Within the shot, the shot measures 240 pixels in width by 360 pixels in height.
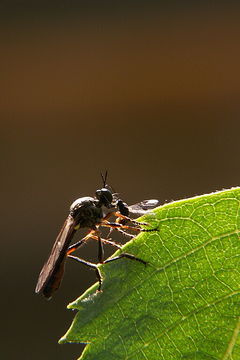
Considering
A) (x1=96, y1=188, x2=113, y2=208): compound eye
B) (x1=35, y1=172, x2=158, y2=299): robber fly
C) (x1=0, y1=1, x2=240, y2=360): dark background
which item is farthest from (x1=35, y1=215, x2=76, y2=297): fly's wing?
(x1=0, y1=1, x2=240, y2=360): dark background

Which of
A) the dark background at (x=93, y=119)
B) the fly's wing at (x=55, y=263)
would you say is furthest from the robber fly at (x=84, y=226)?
the dark background at (x=93, y=119)

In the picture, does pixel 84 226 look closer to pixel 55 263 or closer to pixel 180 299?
pixel 55 263

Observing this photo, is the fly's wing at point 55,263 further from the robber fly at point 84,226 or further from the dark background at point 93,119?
the dark background at point 93,119

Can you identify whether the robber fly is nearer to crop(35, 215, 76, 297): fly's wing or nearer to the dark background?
crop(35, 215, 76, 297): fly's wing

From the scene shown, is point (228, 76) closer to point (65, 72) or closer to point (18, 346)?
point (65, 72)

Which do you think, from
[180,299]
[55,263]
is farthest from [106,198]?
[180,299]

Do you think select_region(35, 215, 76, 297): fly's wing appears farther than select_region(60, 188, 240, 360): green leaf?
Yes
